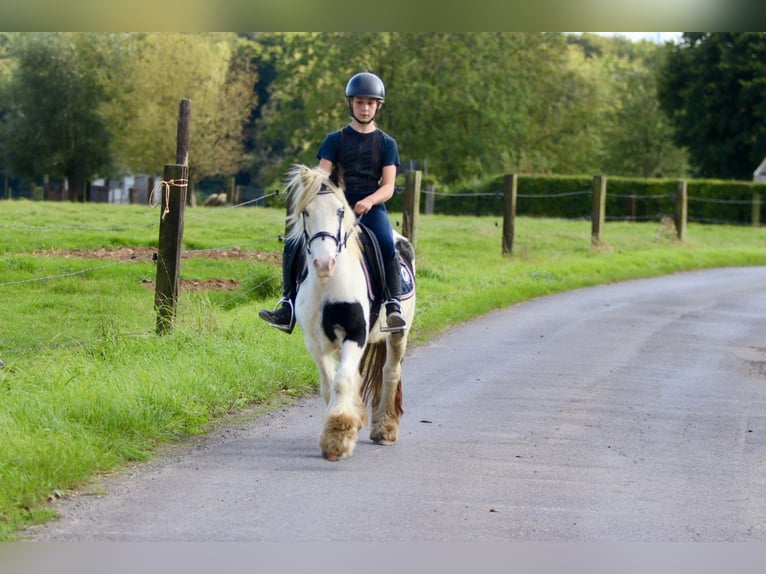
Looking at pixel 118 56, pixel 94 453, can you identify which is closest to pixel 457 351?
pixel 94 453

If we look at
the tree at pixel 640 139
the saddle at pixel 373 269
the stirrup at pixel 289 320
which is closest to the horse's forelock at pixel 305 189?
the saddle at pixel 373 269

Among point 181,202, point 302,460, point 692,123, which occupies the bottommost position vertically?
point 302,460

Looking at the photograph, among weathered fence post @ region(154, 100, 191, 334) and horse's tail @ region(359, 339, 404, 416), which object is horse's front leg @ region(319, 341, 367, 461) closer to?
horse's tail @ region(359, 339, 404, 416)

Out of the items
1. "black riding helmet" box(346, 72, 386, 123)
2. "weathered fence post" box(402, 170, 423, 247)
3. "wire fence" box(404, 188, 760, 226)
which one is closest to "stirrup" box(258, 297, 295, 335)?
"black riding helmet" box(346, 72, 386, 123)

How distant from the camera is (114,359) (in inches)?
430

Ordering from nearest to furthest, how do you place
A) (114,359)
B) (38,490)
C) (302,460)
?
(38,490), (302,460), (114,359)

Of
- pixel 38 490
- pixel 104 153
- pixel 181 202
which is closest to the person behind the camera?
pixel 38 490

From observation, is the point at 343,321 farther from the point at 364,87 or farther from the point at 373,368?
A: the point at 364,87

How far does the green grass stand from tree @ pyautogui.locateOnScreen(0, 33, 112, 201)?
3839 centimetres

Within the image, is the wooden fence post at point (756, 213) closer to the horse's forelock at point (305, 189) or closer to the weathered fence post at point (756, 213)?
the weathered fence post at point (756, 213)

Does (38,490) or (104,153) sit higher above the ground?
(104,153)

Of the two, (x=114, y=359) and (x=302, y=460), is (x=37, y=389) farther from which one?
(x=302, y=460)

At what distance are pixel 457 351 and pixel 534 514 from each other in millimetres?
6991

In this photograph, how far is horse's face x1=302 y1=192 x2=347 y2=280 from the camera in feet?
25.8
